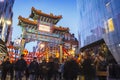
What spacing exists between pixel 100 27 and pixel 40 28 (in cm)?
1502

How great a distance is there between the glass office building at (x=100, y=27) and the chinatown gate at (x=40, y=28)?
678 cm

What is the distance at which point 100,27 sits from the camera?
25516mm

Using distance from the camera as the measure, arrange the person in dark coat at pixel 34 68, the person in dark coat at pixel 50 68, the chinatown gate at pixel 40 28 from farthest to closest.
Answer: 1. the chinatown gate at pixel 40 28
2. the person in dark coat at pixel 34 68
3. the person in dark coat at pixel 50 68

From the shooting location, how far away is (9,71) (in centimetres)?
1192

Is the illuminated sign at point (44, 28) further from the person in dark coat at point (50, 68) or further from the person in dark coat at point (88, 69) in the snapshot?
the person in dark coat at point (88, 69)

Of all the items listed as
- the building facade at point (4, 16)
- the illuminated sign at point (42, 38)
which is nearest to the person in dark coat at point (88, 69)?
the building facade at point (4, 16)

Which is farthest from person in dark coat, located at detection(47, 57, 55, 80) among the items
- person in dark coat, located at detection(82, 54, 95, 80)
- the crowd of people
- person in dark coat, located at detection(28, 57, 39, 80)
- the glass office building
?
the glass office building

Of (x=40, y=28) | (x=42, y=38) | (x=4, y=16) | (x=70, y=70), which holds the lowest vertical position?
(x=70, y=70)

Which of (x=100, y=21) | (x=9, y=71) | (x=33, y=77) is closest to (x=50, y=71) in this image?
(x=33, y=77)

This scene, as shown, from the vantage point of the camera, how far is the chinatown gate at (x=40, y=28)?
114 feet

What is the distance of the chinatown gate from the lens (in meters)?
34.7

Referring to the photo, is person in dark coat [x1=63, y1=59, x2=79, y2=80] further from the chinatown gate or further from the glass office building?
the chinatown gate

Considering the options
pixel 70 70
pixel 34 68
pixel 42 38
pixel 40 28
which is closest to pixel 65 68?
pixel 70 70

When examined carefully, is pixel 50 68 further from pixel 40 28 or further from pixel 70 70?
pixel 40 28
